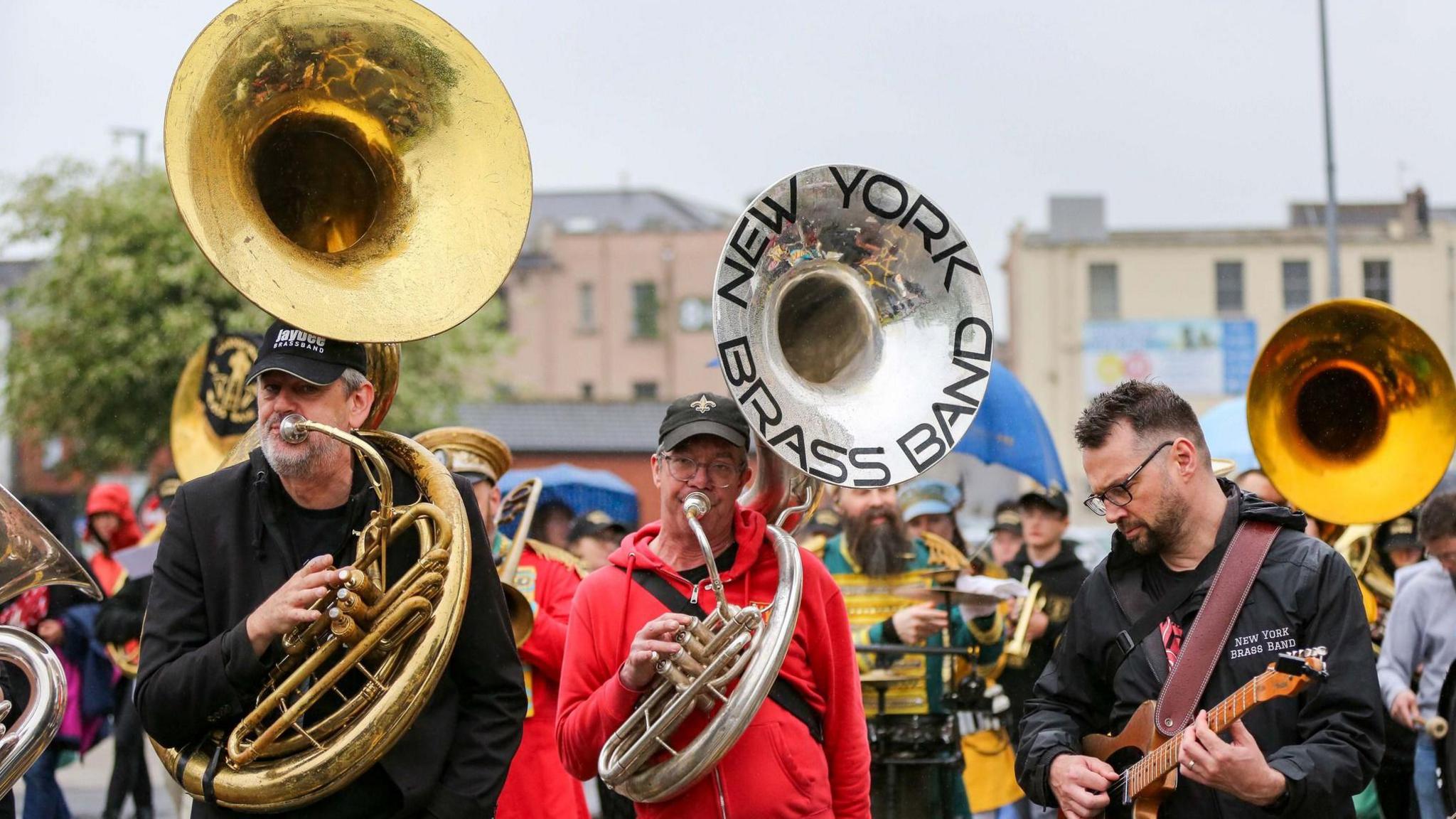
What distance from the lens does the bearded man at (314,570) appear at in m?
3.76

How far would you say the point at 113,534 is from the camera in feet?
Result: 32.5

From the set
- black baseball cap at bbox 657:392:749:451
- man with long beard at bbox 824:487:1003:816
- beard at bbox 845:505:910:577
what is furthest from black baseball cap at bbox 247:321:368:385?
beard at bbox 845:505:910:577

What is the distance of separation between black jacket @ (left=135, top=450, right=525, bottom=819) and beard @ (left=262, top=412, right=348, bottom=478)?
0.12 m

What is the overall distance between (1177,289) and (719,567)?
44.5 meters

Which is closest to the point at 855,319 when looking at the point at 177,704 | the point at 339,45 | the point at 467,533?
the point at 467,533

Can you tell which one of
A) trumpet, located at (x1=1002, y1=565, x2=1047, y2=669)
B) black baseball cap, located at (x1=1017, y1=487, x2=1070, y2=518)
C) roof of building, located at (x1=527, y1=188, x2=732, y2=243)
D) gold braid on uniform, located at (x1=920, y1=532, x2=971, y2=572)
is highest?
roof of building, located at (x1=527, y1=188, x2=732, y2=243)

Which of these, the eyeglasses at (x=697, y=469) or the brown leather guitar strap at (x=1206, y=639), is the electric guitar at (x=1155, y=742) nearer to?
the brown leather guitar strap at (x=1206, y=639)

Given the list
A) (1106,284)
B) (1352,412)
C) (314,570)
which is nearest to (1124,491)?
(314,570)

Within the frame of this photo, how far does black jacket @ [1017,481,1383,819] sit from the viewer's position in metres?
3.62

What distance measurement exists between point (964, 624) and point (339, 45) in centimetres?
446

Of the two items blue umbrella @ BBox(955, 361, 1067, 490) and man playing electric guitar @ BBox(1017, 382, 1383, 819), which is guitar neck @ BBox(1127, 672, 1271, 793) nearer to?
man playing electric guitar @ BBox(1017, 382, 1383, 819)

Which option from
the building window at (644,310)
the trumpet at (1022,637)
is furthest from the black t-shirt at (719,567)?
the building window at (644,310)

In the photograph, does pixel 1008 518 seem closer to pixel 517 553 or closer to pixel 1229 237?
pixel 517 553

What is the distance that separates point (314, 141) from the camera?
4016 millimetres
